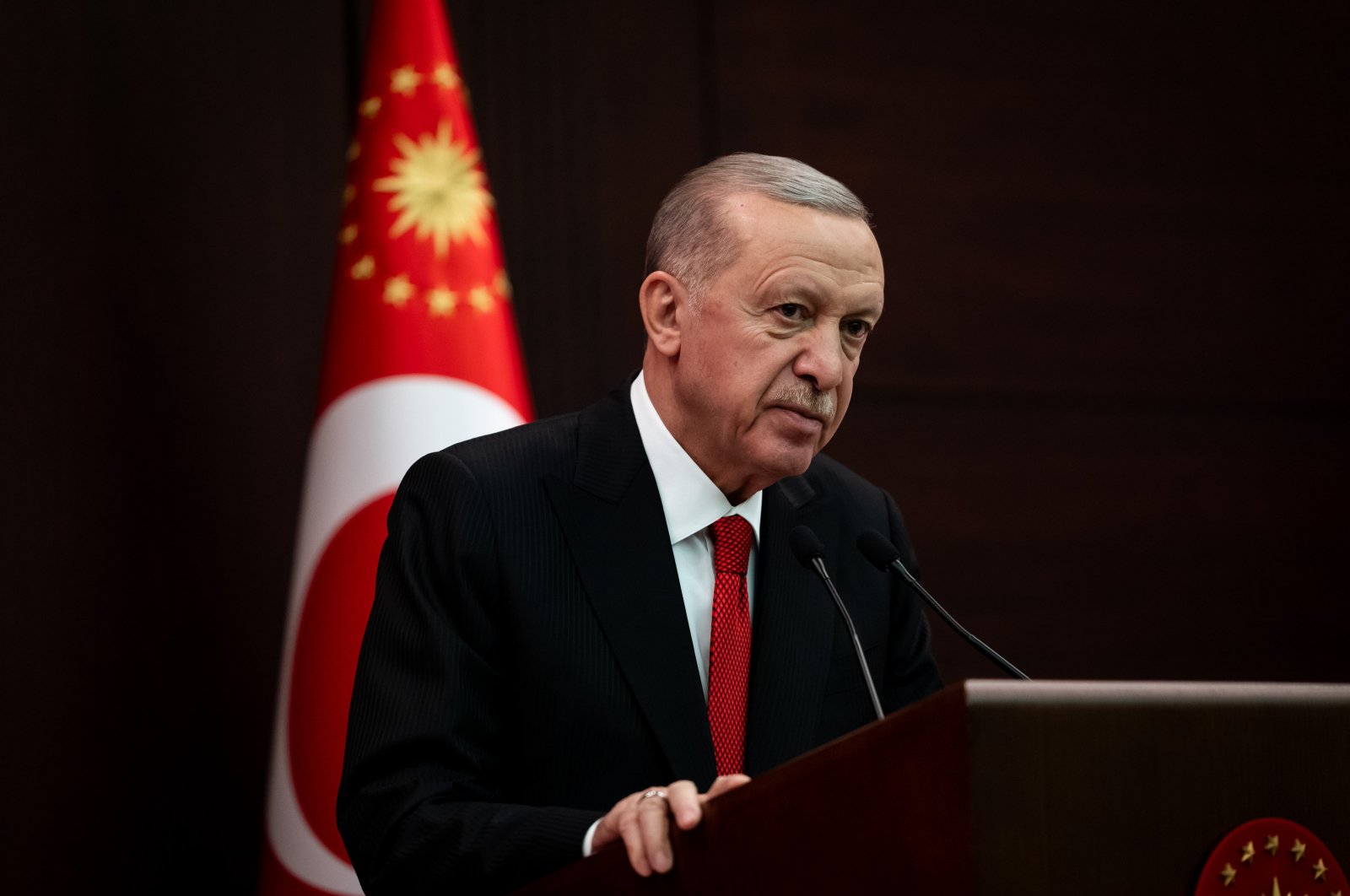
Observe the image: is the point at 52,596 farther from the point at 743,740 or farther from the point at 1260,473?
the point at 1260,473

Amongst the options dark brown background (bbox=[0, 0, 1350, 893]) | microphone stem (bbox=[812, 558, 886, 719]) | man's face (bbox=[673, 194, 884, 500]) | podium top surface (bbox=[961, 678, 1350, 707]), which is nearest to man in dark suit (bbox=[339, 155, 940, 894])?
man's face (bbox=[673, 194, 884, 500])

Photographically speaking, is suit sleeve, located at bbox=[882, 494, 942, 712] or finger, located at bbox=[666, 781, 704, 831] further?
suit sleeve, located at bbox=[882, 494, 942, 712]

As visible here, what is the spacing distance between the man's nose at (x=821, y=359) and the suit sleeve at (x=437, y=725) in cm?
47

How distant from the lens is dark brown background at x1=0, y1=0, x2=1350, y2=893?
2.74m

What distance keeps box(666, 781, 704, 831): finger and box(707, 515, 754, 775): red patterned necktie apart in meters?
0.49

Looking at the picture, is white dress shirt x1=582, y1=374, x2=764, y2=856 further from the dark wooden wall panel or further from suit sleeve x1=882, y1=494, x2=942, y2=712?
the dark wooden wall panel

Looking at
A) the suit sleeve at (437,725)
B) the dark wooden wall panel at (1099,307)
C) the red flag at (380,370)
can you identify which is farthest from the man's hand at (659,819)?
the dark wooden wall panel at (1099,307)

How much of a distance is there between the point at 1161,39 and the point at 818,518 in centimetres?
266

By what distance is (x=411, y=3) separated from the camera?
273cm

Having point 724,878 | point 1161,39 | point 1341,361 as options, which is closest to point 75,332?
point 724,878

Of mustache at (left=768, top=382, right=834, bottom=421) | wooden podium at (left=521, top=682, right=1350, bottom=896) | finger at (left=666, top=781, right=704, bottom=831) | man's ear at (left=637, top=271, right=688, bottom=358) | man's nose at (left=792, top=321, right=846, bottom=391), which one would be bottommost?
finger at (left=666, top=781, right=704, bottom=831)

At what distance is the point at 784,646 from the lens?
1.84m

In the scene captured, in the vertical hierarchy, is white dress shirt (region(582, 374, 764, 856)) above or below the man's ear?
below

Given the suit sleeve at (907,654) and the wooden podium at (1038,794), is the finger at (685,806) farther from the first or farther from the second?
the suit sleeve at (907,654)
